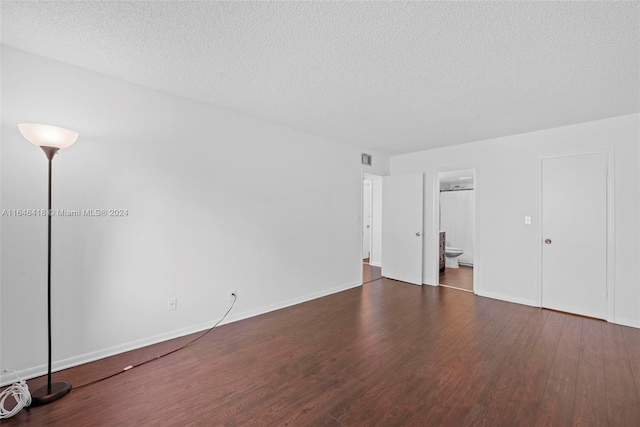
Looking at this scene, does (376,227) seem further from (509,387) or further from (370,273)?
(509,387)

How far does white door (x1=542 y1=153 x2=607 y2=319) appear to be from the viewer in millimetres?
3490

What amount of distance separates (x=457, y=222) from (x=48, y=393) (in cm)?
788

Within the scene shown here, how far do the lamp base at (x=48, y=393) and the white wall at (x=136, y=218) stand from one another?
322 mm

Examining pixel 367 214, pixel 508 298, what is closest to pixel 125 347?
pixel 508 298

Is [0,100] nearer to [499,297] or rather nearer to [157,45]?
[157,45]

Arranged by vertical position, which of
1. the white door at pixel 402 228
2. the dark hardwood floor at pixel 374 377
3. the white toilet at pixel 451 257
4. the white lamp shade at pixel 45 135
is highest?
the white lamp shade at pixel 45 135

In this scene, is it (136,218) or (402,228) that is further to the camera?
(402,228)

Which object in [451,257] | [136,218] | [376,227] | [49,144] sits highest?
[49,144]

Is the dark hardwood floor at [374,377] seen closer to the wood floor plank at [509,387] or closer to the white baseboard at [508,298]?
the wood floor plank at [509,387]

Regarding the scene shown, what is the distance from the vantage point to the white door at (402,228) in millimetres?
5141

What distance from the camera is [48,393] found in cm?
195

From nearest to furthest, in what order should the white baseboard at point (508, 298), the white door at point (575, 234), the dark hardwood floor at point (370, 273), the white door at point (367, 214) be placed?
the white door at point (575, 234) < the white baseboard at point (508, 298) < the dark hardwood floor at point (370, 273) < the white door at point (367, 214)

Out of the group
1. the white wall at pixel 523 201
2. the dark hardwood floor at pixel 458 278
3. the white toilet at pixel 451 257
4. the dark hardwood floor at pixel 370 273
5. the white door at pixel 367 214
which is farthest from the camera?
the white door at pixel 367 214

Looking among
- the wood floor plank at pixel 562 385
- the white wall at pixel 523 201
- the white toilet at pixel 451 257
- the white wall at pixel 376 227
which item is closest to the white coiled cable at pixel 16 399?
the wood floor plank at pixel 562 385
